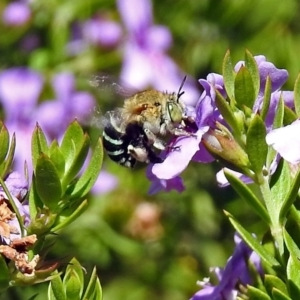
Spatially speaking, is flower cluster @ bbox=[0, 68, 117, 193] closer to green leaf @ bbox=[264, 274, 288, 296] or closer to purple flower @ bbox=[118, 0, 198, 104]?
purple flower @ bbox=[118, 0, 198, 104]

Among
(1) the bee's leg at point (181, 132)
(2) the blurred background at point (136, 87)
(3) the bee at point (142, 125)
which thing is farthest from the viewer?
(2) the blurred background at point (136, 87)

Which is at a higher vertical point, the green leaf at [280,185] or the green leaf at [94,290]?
the green leaf at [280,185]

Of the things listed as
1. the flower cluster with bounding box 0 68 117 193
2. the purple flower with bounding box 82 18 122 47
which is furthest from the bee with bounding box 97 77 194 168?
the purple flower with bounding box 82 18 122 47

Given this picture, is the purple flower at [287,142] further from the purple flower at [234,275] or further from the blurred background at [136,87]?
the blurred background at [136,87]

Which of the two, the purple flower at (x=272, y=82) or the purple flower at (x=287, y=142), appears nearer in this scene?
the purple flower at (x=287, y=142)

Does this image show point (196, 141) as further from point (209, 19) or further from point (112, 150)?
point (209, 19)

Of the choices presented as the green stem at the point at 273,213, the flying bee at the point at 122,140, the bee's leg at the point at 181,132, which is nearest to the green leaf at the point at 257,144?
the green stem at the point at 273,213
